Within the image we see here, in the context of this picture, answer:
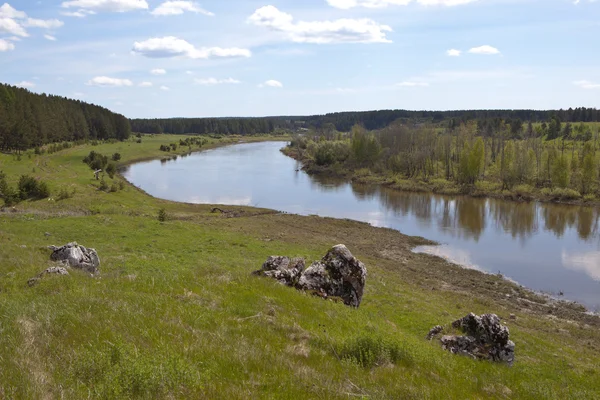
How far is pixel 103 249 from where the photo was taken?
22.5m

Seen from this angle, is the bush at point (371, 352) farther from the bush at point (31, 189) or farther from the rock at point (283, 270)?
the bush at point (31, 189)

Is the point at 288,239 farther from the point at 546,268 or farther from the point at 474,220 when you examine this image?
the point at 474,220

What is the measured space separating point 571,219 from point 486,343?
159 feet

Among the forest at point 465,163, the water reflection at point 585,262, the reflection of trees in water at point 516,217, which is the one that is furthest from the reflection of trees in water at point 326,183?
the water reflection at point 585,262

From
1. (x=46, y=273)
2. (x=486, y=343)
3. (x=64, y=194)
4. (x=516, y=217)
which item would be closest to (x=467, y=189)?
(x=516, y=217)

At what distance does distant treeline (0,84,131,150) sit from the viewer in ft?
246

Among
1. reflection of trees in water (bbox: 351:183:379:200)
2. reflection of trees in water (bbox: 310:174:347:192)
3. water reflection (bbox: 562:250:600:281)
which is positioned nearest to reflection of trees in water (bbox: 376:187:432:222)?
reflection of trees in water (bbox: 351:183:379:200)

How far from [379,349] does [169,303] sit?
5.05m

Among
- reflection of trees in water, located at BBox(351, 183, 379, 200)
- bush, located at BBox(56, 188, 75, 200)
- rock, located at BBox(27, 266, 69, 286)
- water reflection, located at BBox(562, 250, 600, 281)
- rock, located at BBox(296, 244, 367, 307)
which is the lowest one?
water reflection, located at BBox(562, 250, 600, 281)

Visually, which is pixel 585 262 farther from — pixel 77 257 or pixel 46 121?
pixel 46 121

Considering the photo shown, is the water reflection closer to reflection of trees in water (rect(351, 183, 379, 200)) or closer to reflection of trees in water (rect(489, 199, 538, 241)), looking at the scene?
reflection of trees in water (rect(489, 199, 538, 241))

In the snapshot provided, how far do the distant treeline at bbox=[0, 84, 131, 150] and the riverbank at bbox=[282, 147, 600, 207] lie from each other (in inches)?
2403

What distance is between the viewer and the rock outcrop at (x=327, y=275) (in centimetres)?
1408

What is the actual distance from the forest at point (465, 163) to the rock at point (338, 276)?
58.1 meters
